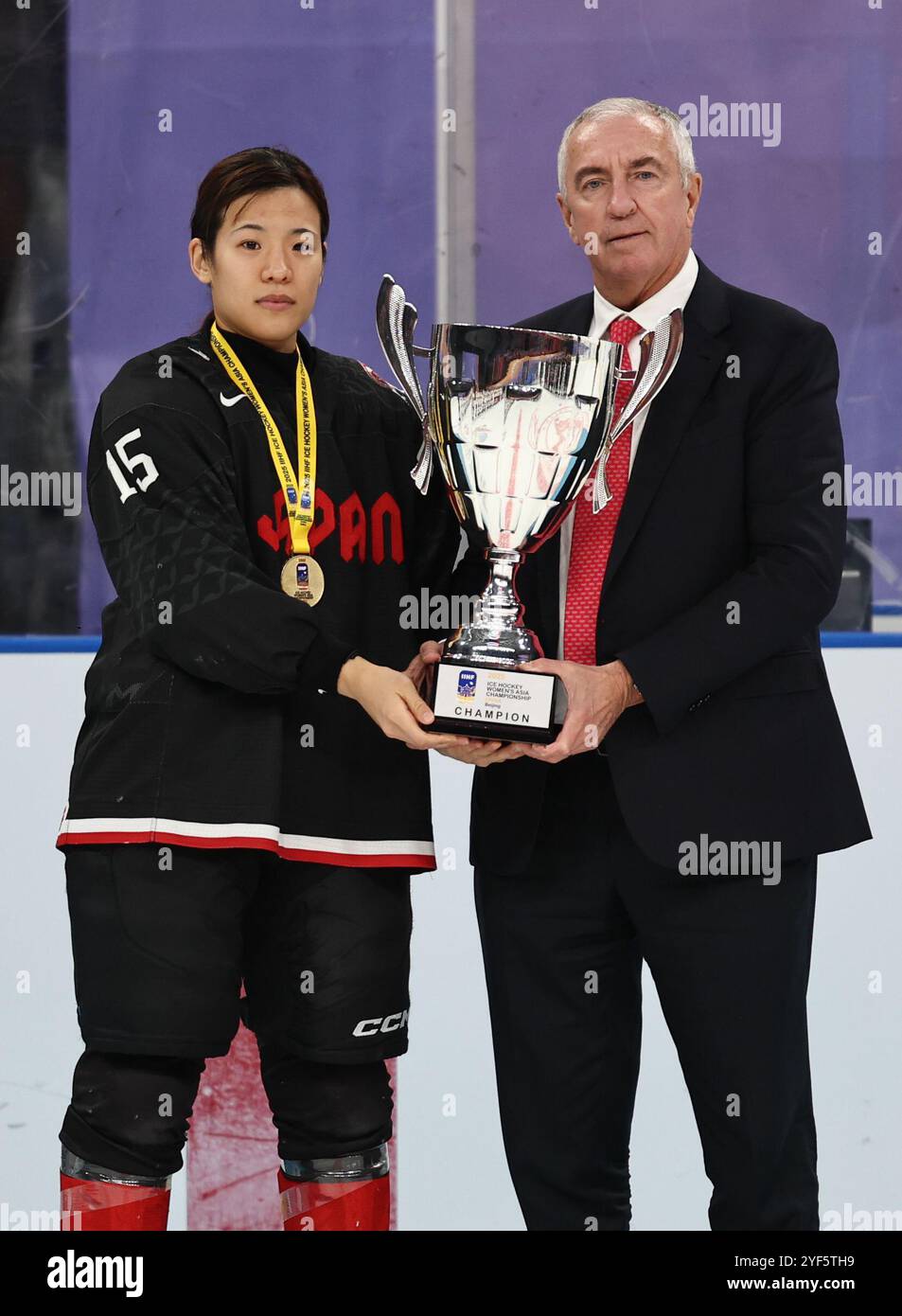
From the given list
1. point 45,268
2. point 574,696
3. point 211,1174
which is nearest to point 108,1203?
point 211,1174

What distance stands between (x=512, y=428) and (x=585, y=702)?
29cm

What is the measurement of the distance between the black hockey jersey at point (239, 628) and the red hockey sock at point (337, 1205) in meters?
0.35

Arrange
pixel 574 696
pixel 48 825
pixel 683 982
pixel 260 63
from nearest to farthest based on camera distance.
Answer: pixel 574 696
pixel 683 982
pixel 48 825
pixel 260 63

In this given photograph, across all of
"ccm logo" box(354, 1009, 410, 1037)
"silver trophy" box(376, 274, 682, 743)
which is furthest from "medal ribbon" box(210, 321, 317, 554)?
"ccm logo" box(354, 1009, 410, 1037)

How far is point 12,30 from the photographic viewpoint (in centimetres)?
266

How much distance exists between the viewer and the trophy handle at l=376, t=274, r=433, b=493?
158cm

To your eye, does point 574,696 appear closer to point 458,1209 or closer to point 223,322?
point 223,322

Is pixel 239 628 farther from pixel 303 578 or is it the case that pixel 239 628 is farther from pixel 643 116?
pixel 643 116

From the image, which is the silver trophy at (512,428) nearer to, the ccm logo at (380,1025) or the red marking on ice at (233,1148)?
the ccm logo at (380,1025)

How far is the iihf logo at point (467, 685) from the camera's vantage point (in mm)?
1479

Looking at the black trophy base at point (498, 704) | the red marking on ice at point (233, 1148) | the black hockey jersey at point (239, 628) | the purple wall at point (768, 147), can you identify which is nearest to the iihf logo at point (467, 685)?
the black trophy base at point (498, 704)

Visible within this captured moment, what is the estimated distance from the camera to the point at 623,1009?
174 cm

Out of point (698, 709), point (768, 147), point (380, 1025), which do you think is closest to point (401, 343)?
point (698, 709)
